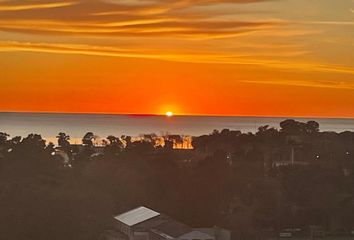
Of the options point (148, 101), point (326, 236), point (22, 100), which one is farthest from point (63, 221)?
point (326, 236)

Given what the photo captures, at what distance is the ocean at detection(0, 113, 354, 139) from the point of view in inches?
240

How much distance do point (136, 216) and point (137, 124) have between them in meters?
4.67

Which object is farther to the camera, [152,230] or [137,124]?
[137,124]

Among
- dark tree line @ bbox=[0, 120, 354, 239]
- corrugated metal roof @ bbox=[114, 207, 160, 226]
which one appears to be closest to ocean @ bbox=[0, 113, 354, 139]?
dark tree line @ bbox=[0, 120, 354, 239]

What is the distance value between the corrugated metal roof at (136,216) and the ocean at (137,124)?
51.4 inches

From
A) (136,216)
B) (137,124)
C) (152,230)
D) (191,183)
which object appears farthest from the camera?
(137,124)

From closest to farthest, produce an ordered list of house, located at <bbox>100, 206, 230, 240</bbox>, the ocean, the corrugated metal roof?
house, located at <bbox>100, 206, 230, 240</bbox>, the corrugated metal roof, the ocean

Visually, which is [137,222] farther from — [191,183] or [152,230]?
[191,183]

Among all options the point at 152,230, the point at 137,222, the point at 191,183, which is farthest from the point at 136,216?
the point at 191,183

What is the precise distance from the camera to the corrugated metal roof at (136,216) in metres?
4.62

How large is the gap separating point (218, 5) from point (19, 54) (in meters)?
1.34

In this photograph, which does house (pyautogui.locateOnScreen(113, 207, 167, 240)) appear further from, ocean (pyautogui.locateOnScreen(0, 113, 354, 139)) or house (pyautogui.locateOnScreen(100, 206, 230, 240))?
ocean (pyautogui.locateOnScreen(0, 113, 354, 139))

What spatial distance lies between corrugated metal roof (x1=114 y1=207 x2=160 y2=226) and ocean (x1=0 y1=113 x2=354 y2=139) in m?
1.31

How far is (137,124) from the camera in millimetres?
9383
